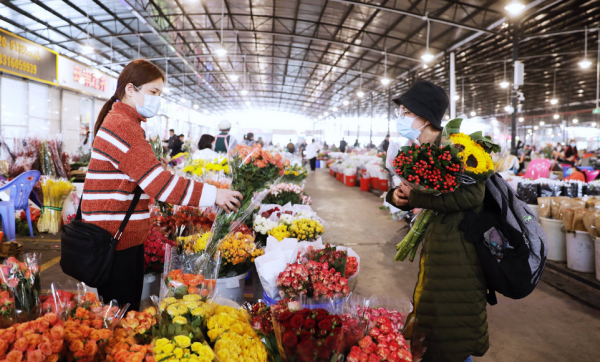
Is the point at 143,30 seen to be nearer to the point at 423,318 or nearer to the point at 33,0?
the point at 33,0

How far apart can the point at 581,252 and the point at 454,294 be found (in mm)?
3001

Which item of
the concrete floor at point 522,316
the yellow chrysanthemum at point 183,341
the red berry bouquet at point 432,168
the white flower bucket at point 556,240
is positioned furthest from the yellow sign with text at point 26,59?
the white flower bucket at point 556,240

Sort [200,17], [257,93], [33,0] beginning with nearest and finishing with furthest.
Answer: [33,0], [200,17], [257,93]

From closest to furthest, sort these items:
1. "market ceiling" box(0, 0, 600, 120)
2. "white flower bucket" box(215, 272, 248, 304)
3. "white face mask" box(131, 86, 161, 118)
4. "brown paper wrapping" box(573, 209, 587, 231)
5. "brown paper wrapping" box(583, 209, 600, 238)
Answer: "white face mask" box(131, 86, 161, 118) → "white flower bucket" box(215, 272, 248, 304) → "brown paper wrapping" box(583, 209, 600, 238) → "brown paper wrapping" box(573, 209, 587, 231) → "market ceiling" box(0, 0, 600, 120)

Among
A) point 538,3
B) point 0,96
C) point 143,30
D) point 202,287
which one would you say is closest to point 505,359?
point 202,287

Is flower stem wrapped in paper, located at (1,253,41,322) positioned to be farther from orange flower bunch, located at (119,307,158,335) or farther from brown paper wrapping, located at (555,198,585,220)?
brown paper wrapping, located at (555,198,585,220)

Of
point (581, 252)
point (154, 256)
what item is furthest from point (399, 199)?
point (581, 252)

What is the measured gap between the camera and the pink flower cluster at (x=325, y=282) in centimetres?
151

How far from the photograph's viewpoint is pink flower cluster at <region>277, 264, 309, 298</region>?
158 centimetres

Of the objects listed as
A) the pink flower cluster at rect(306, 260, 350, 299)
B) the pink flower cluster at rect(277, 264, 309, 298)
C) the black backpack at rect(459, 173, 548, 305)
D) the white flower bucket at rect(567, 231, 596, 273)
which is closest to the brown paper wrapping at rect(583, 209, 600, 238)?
the white flower bucket at rect(567, 231, 596, 273)

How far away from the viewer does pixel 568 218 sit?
3.47 m

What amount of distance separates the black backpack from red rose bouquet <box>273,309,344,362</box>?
0.68 metres

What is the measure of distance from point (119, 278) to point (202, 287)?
0.47m

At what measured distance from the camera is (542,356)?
7.42 ft
